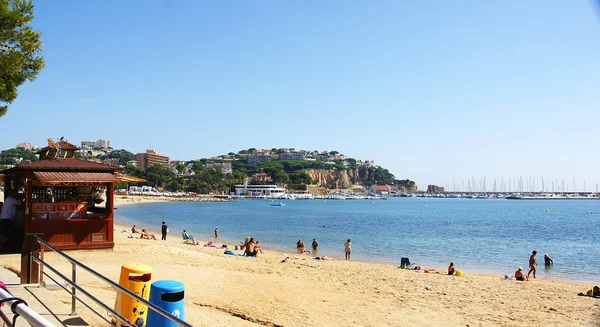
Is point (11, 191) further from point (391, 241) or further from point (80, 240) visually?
point (391, 241)

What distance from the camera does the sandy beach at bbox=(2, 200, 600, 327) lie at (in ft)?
34.3

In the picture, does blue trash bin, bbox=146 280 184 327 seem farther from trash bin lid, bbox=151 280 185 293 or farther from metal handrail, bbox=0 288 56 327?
metal handrail, bbox=0 288 56 327

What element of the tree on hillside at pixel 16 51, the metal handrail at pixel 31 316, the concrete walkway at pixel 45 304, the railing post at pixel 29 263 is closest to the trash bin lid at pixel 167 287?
the concrete walkway at pixel 45 304

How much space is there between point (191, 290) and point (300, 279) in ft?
17.1

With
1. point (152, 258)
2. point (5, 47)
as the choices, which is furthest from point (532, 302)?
point (5, 47)

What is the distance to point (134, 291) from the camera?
254 inches

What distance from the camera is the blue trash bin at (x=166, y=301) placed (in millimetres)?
5660

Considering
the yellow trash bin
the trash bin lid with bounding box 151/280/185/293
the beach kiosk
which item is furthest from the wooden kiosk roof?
the trash bin lid with bounding box 151/280/185/293

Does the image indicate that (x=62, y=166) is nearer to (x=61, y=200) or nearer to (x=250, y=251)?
(x=61, y=200)

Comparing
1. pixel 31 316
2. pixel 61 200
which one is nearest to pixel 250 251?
pixel 61 200

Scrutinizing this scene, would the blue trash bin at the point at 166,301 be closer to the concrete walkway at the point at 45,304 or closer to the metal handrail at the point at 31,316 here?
the concrete walkway at the point at 45,304

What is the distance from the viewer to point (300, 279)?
1597 centimetres

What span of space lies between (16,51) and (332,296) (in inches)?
401

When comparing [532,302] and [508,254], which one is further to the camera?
[508,254]
